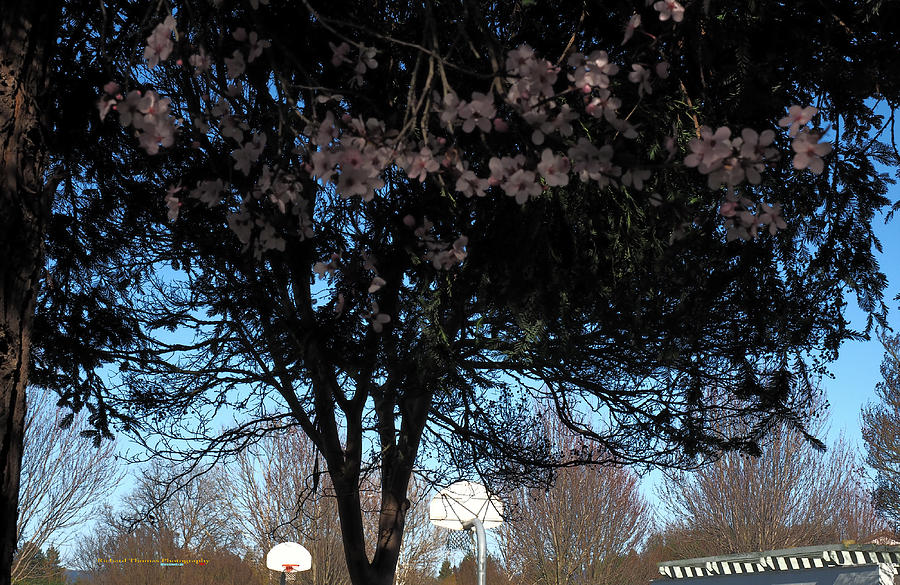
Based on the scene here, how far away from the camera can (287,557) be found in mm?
12641

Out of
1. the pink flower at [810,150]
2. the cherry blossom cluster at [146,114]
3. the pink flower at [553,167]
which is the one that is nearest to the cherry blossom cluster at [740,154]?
the pink flower at [810,150]

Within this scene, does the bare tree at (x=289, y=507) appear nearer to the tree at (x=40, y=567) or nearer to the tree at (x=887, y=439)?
the tree at (x=40, y=567)

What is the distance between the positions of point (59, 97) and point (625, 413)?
3.99 metres

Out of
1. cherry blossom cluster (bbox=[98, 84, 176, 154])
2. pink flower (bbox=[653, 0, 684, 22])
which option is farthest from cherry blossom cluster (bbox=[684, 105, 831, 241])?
cherry blossom cluster (bbox=[98, 84, 176, 154])

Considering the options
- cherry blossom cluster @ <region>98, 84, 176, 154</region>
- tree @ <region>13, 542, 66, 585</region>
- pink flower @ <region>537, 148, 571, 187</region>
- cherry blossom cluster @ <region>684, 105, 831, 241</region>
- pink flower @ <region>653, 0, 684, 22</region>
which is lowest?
cherry blossom cluster @ <region>684, 105, 831, 241</region>

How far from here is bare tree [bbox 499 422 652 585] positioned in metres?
20.3

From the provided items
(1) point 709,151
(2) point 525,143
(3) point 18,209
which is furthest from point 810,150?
(3) point 18,209

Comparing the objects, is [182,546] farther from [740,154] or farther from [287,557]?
[740,154]

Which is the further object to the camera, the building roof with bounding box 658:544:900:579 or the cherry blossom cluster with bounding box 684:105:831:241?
the building roof with bounding box 658:544:900:579

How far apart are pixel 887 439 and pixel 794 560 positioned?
24.8 ft

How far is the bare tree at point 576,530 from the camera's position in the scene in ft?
66.7

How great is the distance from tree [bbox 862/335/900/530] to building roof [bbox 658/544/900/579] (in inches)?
250

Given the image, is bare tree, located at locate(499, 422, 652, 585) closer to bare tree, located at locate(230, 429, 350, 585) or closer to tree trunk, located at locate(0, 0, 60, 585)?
bare tree, located at locate(230, 429, 350, 585)

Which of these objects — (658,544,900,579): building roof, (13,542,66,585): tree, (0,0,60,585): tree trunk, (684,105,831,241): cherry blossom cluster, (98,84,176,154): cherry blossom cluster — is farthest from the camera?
(13,542,66,585): tree
